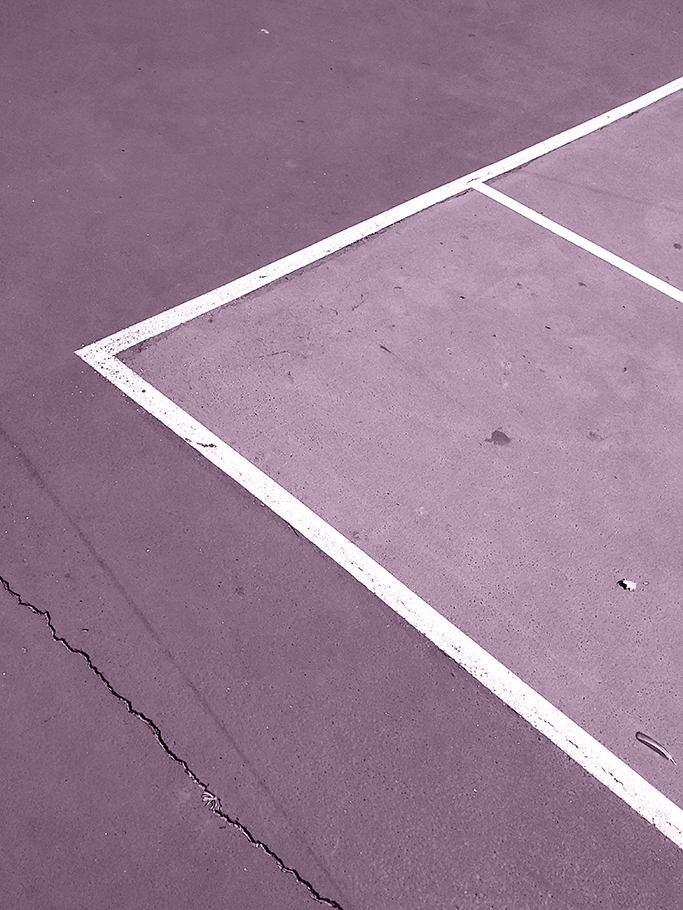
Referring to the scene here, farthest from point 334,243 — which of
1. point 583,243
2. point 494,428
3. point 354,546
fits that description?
point 354,546

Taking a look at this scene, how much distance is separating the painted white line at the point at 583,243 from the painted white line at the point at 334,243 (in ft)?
0.91

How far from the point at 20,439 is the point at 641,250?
521cm

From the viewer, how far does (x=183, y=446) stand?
5859 mm

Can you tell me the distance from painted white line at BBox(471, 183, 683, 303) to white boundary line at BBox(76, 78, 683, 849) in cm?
90

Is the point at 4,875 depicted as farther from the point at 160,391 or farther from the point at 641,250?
the point at 641,250

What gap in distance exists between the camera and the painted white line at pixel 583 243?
24.7ft

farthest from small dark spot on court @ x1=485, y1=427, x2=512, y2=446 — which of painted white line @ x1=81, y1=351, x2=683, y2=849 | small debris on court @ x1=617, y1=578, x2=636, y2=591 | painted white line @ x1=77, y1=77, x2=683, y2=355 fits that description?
painted white line @ x1=77, y1=77, x2=683, y2=355

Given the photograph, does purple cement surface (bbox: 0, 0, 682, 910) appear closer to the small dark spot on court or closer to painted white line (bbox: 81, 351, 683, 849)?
painted white line (bbox: 81, 351, 683, 849)

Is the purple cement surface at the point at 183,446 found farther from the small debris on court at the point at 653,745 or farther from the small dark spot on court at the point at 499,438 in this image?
the small dark spot on court at the point at 499,438

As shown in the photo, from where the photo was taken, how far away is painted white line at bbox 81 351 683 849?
179 inches

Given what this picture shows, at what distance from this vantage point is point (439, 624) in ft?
16.7

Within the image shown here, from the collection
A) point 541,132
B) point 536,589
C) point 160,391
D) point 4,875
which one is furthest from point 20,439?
point 541,132

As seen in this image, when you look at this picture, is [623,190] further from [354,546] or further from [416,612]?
[416,612]

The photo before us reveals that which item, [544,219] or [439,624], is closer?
[439,624]
